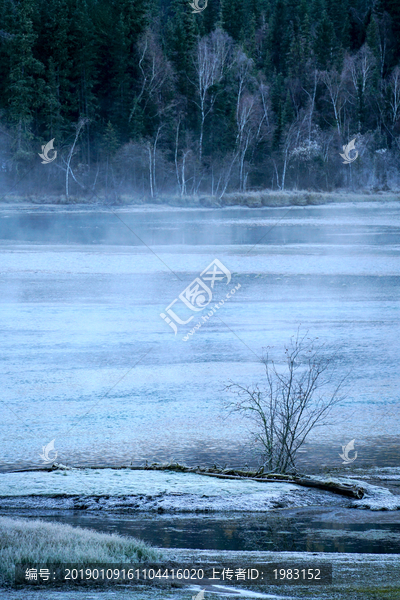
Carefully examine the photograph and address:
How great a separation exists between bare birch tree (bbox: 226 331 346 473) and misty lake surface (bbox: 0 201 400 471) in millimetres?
194

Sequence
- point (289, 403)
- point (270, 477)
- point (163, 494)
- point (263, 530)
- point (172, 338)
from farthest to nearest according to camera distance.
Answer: point (172, 338), point (289, 403), point (270, 477), point (163, 494), point (263, 530)

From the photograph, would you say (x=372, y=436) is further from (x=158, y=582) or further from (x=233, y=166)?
(x=233, y=166)

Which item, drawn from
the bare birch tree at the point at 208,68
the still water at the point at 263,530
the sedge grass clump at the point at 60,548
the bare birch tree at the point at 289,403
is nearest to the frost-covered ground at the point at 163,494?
the still water at the point at 263,530

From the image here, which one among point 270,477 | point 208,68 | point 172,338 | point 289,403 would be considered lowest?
point 270,477

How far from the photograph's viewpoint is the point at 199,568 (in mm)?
4980

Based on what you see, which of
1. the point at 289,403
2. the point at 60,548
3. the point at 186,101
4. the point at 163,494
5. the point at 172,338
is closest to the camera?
the point at 60,548

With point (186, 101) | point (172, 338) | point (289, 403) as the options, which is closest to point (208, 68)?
point (186, 101)

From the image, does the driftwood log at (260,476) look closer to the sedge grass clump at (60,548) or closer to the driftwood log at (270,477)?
the driftwood log at (270,477)

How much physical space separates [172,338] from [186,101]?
43.4 meters

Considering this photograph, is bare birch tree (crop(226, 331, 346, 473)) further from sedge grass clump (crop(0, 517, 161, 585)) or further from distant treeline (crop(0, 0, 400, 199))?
distant treeline (crop(0, 0, 400, 199))

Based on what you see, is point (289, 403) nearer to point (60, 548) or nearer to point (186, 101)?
point (60, 548)

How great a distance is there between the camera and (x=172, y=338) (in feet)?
44.6

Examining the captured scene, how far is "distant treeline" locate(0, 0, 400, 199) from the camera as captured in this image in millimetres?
45531

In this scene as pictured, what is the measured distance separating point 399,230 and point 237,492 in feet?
78.8
